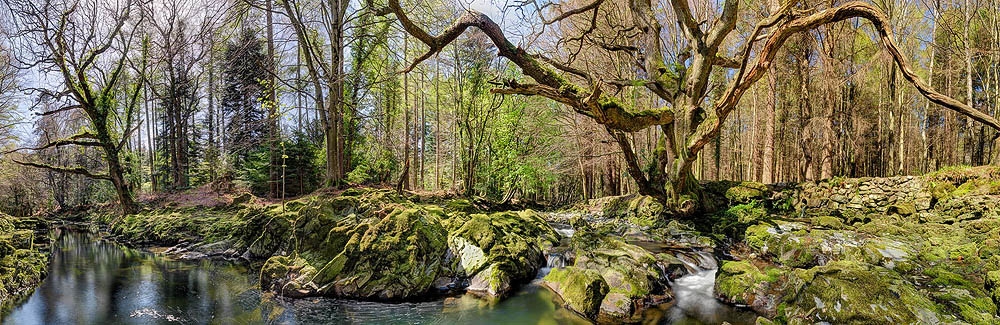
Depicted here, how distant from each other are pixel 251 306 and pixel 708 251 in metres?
8.41

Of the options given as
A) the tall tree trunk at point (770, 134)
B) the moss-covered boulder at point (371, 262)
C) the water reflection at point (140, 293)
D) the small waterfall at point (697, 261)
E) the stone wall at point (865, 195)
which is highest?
the tall tree trunk at point (770, 134)

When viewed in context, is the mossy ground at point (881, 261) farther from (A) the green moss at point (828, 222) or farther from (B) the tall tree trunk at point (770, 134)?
(B) the tall tree trunk at point (770, 134)

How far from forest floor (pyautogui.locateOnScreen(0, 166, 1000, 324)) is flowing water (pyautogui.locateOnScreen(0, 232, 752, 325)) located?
267 millimetres

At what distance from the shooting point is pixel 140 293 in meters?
7.74

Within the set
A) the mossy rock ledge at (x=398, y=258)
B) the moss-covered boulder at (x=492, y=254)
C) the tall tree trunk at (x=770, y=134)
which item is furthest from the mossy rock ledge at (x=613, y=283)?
the tall tree trunk at (x=770, y=134)

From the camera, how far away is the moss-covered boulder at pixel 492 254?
7418 mm

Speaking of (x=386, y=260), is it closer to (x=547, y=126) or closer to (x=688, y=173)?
(x=688, y=173)

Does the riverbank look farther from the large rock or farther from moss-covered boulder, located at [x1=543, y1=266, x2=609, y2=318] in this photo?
the large rock

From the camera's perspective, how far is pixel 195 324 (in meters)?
6.12

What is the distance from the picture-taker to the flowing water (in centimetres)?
615

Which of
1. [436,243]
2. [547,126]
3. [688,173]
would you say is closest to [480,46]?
[547,126]

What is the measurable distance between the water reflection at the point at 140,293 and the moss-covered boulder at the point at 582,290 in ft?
14.3

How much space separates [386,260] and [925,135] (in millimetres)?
25295

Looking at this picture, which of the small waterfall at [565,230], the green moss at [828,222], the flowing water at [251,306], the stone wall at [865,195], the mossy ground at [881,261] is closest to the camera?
the mossy ground at [881,261]
